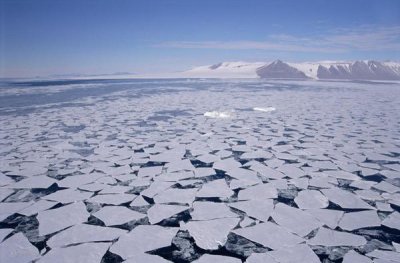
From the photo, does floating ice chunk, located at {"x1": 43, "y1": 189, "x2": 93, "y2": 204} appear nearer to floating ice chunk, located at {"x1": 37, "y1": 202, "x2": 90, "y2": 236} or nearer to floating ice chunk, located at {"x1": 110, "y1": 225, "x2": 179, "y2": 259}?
floating ice chunk, located at {"x1": 37, "y1": 202, "x2": 90, "y2": 236}

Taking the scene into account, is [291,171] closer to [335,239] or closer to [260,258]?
[335,239]

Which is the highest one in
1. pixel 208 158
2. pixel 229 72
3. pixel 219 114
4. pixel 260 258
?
pixel 229 72

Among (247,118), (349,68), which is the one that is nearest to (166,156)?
(247,118)

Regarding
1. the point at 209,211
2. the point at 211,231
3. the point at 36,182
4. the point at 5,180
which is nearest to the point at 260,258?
the point at 211,231

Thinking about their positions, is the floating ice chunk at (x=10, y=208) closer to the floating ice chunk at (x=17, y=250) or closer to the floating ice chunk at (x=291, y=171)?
the floating ice chunk at (x=17, y=250)


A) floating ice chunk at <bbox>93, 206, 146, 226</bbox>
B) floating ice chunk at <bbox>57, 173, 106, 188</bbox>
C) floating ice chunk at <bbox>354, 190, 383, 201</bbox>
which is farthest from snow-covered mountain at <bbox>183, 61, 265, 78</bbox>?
floating ice chunk at <bbox>93, 206, 146, 226</bbox>

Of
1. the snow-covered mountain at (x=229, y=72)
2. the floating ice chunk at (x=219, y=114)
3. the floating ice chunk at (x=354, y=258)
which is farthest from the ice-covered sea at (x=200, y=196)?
the snow-covered mountain at (x=229, y=72)
